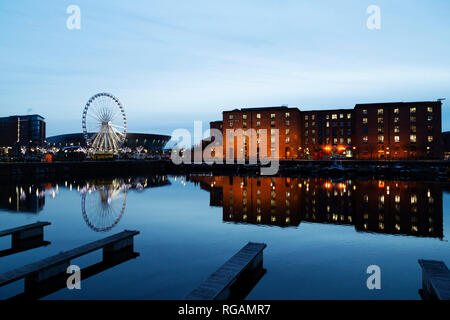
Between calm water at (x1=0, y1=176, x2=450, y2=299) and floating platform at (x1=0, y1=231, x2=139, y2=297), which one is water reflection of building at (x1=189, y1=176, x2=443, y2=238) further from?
floating platform at (x1=0, y1=231, x2=139, y2=297)

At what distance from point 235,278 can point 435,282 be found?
603 cm

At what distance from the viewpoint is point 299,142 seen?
121 meters

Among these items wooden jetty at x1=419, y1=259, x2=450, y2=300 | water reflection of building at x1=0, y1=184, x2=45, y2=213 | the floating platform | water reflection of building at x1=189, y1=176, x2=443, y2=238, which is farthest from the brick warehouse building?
the floating platform

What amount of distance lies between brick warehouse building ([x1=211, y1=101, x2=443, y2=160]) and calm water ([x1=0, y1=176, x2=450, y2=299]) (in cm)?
7887

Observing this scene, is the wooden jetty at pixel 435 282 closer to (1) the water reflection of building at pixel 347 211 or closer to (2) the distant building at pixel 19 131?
(1) the water reflection of building at pixel 347 211

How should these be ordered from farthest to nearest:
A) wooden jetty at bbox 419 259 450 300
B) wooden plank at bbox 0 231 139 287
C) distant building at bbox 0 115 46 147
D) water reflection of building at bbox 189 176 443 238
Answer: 1. distant building at bbox 0 115 46 147
2. water reflection of building at bbox 189 176 443 238
3. wooden plank at bbox 0 231 139 287
4. wooden jetty at bbox 419 259 450 300

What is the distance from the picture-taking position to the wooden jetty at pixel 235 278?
892 cm

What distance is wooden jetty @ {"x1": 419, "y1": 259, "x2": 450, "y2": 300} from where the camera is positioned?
30.2 ft

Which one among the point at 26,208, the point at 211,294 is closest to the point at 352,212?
the point at 211,294

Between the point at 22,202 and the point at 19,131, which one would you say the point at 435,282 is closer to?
the point at 22,202

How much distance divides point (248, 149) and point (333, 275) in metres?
108

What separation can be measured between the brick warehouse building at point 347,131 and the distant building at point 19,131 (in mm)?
119115

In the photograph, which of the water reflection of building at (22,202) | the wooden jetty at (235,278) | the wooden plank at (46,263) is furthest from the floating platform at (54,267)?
the water reflection of building at (22,202)
